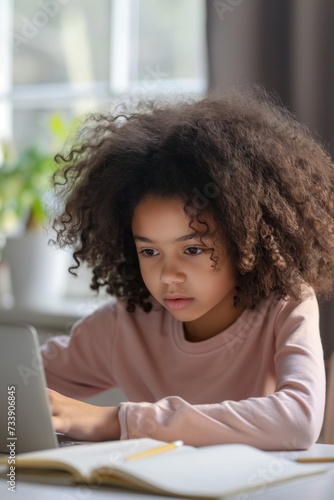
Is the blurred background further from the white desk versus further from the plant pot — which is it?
the white desk

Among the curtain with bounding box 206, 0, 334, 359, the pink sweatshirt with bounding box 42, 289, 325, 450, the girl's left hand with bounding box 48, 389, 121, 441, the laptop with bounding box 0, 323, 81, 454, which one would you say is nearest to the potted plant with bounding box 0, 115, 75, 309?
the curtain with bounding box 206, 0, 334, 359

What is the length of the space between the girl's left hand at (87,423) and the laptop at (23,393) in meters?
0.11

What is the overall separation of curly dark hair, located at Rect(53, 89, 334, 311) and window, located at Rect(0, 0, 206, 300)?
120cm

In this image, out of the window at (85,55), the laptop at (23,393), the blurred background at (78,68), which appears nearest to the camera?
the laptop at (23,393)

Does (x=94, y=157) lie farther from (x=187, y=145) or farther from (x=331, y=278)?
(x=331, y=278)

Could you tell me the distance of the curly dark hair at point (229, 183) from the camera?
4.66ft

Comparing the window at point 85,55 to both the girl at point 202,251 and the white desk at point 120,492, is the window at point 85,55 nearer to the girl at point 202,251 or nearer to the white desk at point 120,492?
the girl at point 202,251

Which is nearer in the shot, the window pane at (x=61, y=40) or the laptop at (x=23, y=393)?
the laptop at (x=23, y=393)

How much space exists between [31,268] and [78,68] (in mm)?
740

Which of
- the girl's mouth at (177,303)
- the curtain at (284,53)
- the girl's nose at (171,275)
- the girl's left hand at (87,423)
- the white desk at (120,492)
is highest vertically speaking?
the curtain at (284,53)

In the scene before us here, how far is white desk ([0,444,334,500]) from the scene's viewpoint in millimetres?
898

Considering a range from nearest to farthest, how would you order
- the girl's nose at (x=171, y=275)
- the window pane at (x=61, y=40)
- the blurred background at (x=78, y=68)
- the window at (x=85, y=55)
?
1. the girl's nose at (x=171, y=275)
2. the blurred background at (x=78, y=68)
3. the window at (x=85, y=55)
4. the window pane at (x=61, y=40)

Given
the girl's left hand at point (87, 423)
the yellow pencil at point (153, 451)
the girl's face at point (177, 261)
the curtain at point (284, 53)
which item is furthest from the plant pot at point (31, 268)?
the yellow pencil at point (153, 451)

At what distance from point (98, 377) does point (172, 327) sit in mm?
208
